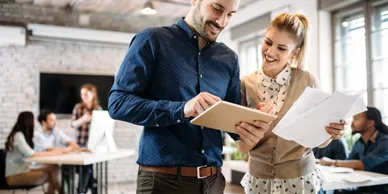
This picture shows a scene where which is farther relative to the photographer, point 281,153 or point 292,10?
point 292,10

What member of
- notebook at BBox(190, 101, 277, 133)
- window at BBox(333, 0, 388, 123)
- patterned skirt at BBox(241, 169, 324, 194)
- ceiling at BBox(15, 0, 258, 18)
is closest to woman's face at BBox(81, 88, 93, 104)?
ceiling at BBox(15, 0, 258, 18)

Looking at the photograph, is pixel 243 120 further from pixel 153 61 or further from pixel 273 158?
pixel 273 158

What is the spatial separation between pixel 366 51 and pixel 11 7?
5292mm

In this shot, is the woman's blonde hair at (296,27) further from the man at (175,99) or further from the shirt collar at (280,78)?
the man at (175,99)

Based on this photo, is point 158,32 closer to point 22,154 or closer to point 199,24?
point 199,24

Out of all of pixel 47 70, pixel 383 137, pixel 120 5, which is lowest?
pixel 383 137

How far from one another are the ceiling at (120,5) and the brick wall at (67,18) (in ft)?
0.45

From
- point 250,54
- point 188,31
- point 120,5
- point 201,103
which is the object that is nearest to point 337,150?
point 250,54

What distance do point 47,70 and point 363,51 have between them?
4.80m

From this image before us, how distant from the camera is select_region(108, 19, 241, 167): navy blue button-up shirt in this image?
1.19 meters

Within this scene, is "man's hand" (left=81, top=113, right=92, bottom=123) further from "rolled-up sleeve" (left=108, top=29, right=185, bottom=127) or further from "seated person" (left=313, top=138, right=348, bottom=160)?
"rolled-up sleeve" (left=108, top=29, right=185, bottom=127)

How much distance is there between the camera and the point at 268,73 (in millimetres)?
1786

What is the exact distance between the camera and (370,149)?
3459 mm

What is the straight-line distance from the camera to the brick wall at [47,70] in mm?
6391
